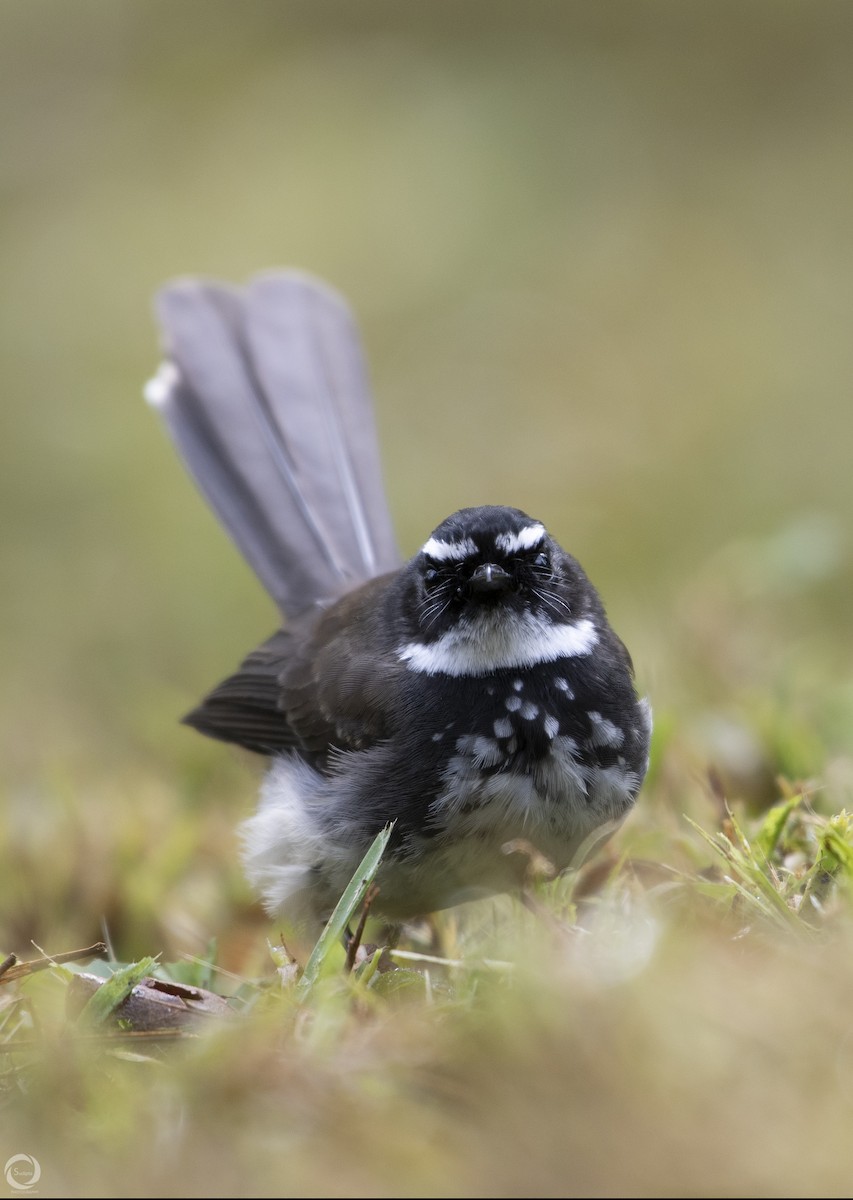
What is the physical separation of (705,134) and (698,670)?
1001cm

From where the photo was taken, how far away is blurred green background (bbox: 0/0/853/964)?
6.02 metres

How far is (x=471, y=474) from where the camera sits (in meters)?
10.8

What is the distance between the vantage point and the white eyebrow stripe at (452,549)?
448 cm

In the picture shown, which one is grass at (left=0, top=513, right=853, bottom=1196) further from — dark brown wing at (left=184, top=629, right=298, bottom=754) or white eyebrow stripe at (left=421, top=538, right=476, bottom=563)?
white eyebrow stripe at (left=421, top=538, right=476, bottom=563)

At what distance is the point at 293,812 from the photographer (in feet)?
15.8

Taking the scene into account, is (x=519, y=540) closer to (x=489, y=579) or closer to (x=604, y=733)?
(x=489, y=579)

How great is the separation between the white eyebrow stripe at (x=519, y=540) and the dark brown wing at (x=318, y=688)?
548mm

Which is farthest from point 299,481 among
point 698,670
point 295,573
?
point 698,670

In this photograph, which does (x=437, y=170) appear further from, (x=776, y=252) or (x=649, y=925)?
(x=649, y=925)

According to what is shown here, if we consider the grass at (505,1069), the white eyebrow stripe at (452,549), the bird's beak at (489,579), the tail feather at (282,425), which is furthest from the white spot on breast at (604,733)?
the tail feather at (282,425)

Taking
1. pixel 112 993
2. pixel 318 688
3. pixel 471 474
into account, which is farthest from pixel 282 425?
pixel 471 474

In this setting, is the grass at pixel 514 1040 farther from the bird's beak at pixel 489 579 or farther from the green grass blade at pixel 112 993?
the bird's beak at pixel 489 579

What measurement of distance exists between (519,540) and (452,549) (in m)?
0.21

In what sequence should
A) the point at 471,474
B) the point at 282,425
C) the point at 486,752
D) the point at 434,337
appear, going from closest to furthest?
the point at 486,752 → the point at 282,425 → the point at 471,474 → the point at 434,337
